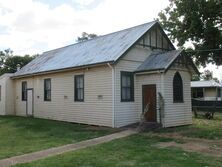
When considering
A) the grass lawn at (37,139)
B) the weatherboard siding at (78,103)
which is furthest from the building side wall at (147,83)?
the grass lawn at (37,139)

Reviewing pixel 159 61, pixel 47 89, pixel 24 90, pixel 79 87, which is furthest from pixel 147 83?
pixel 24 90

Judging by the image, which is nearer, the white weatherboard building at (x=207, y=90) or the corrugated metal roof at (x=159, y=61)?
the corrugated metal roof at (x=159, y=61)

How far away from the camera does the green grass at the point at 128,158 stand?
8.05 metres

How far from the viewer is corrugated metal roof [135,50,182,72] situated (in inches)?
624

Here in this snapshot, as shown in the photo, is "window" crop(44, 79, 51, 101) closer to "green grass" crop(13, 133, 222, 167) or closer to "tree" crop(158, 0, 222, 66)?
"green grass" crop(13, 133, 222, 167)

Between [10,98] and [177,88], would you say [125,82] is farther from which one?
[10,98]

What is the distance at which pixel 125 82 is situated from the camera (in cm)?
1664

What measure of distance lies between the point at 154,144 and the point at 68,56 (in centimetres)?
1212

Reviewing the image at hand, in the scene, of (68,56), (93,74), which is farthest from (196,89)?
(93,74)

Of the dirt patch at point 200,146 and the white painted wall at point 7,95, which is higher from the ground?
the white painted wall at point 7,95

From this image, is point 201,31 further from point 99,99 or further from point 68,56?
point 99,99

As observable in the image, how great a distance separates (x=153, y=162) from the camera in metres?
8.23

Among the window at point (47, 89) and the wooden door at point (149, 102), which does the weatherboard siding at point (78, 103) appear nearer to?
the window at point (47, 89)

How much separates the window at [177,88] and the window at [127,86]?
2.33 metres
